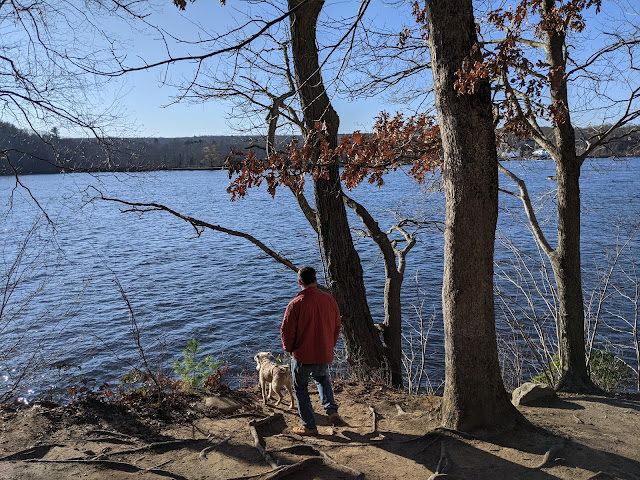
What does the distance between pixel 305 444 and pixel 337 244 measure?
4.60 metres

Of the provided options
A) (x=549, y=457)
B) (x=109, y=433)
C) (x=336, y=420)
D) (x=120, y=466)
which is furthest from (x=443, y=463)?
(x=109, y=433)

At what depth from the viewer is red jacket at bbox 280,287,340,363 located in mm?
5871

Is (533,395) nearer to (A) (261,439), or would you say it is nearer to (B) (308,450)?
(B) (308,450)

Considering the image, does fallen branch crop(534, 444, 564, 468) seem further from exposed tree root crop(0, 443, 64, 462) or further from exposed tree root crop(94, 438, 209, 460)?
exposed tree root crop(0, 443, 64, 462)

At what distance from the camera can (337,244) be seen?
9.69 m

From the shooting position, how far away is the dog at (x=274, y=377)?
719cm

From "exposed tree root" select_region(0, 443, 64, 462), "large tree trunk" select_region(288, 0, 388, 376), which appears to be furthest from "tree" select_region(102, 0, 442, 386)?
"exposed tree root" select_region(0, 443, 64, 462)

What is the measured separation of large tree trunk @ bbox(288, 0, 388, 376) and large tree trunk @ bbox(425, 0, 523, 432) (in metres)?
3.70

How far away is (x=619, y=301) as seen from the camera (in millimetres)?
17250

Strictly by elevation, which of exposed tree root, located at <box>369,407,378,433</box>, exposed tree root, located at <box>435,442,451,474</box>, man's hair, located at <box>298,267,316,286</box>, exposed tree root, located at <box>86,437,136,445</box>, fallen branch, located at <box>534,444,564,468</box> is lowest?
exposed tree root, located at <box>369,407,378,433</box>

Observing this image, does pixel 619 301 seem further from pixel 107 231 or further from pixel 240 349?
pixel 107 231

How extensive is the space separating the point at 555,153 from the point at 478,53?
3.81 metres

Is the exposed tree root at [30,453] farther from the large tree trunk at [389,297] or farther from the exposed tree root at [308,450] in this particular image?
the large tree trunk at [389,297]

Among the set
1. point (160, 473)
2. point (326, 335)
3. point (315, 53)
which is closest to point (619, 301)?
point (315, 53)
